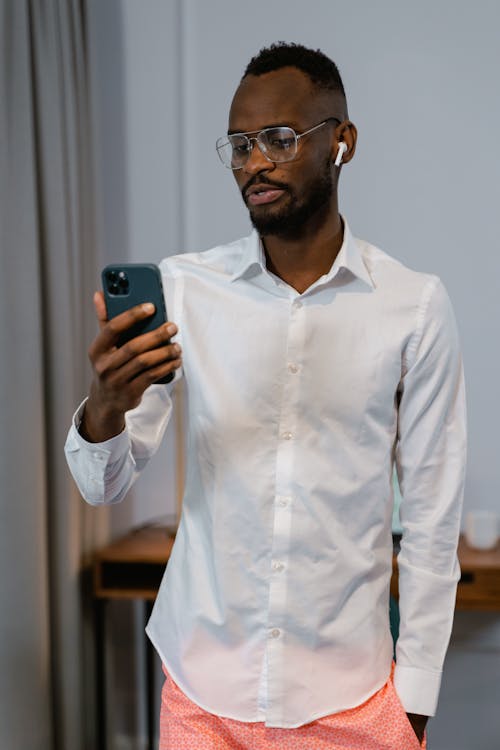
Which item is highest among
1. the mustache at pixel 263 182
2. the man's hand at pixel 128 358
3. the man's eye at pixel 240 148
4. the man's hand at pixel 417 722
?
the man's eye at pixel 240 148

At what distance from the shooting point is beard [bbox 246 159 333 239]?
1.22 m

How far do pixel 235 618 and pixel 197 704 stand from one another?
5.3 inches

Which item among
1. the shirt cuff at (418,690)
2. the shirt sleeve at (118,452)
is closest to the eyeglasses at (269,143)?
the shirt sleeve at (118,452)

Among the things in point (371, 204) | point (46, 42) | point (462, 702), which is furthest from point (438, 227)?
point (462, 702)

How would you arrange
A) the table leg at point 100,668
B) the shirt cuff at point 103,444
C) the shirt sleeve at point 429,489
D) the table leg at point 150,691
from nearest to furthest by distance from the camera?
1. the shirt cuff at point 103,444
2. the shirt sleeve at point 429,489
3. the table leg at point 100,668
4. the table leg at point 150,691

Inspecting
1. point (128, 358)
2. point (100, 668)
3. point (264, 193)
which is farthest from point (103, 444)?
point (100, 668)

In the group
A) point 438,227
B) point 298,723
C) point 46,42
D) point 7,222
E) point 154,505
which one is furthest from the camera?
point 154,505

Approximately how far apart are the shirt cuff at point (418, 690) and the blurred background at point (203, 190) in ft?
4.08

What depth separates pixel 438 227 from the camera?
2.68 m

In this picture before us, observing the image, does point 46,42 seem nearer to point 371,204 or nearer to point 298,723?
point 371,204

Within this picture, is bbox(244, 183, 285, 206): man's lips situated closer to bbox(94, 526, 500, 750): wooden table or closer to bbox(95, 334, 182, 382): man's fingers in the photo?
bbox(95, 334, 182, 382): man's fingers

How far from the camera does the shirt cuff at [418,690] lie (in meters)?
1.27

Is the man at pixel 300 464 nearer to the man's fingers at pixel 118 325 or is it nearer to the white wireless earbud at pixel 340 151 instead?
the white wireless earbud at pixel 340 151

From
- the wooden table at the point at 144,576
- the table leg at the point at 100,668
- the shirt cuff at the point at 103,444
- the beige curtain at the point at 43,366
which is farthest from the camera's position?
the table leg at the point at 100,668
